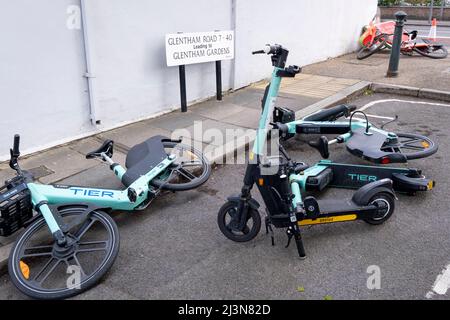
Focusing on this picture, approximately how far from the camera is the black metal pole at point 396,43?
8242mm

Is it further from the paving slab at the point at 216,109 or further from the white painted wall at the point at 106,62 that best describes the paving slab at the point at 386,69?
the paving slab at the point at 216,109

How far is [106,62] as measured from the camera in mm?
5609

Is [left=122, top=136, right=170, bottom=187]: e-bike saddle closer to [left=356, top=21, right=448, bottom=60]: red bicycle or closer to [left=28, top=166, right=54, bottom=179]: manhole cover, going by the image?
[left=28, top=166, right=54, bottom=179]: manhole cover

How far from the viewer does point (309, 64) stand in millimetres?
10297

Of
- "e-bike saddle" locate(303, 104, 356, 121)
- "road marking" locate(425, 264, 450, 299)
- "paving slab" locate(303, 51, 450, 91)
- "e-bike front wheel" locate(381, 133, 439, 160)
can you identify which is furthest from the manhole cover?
"paving slab" locate(303, 51, 450, 91)

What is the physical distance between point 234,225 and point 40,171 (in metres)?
2.52

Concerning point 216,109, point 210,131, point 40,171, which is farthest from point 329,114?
point 40,171

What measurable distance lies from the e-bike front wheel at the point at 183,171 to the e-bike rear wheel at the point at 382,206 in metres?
1.61

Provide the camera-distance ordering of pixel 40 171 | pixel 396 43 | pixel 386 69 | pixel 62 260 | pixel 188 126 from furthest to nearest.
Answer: pixel 386 69, pixel 396 43, pixel 188 126, pixel 40 171, pixel 62 260

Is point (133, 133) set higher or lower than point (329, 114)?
A: lower

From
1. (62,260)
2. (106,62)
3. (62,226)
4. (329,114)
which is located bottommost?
(62,260)

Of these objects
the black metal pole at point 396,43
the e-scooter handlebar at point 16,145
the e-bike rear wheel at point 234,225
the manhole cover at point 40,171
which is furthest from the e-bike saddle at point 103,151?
the black metal pole at point 396,43

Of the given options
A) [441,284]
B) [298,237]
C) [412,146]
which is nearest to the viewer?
[441,284]

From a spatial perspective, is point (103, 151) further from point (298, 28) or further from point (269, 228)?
point (298, 28)
